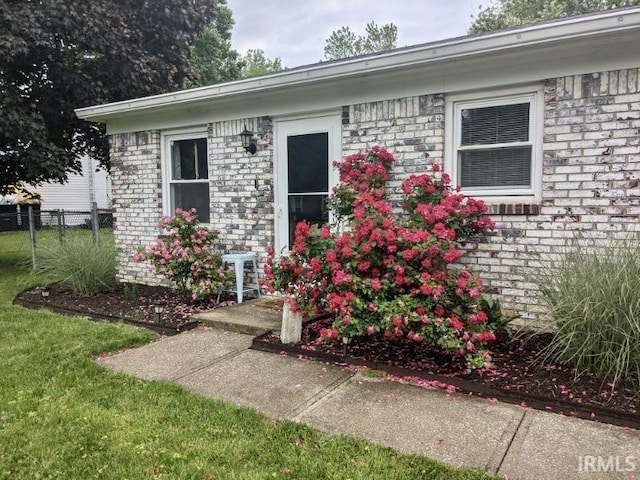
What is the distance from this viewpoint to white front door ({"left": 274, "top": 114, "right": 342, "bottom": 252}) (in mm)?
5488

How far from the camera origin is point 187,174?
6.75 meters

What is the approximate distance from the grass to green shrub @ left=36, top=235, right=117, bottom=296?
292 centimetres

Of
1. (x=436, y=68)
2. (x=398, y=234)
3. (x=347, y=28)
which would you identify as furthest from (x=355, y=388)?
(x=347, y=28)

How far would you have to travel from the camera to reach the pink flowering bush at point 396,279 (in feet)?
11.2

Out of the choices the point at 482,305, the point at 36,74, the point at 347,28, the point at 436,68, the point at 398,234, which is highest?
the point at 347,28

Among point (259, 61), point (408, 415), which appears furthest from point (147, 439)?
point (259, 61)

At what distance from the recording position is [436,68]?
4.53 meters

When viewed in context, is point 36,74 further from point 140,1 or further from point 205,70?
point 205,70

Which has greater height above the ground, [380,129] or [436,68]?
[436,68]

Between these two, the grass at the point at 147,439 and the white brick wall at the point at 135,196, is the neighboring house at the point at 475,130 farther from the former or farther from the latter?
the grass at the point at 147,439

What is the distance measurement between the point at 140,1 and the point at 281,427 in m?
10.5

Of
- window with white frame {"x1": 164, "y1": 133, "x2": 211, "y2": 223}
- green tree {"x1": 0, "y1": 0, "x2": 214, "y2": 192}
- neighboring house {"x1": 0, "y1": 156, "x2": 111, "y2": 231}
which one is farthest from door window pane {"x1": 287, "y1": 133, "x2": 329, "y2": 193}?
neighboring house {"x1": 0, "y1": 156, "x2": 111, "y2": 231}
